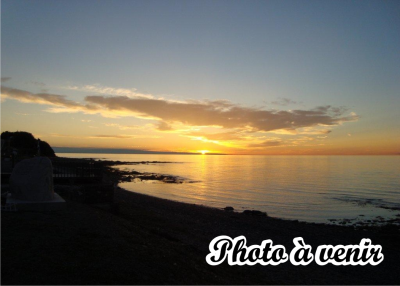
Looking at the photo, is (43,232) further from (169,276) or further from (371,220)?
(371,220)

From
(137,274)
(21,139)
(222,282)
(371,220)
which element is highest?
(21,139)

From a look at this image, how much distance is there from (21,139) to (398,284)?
184 ft

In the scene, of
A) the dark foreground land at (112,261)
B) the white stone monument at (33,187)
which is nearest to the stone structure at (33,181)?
the white stone monument at (33,187)

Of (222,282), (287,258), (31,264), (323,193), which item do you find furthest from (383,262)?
(323,193)

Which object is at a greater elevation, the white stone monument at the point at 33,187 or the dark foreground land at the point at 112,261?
the white stone monument at the point at 33,187

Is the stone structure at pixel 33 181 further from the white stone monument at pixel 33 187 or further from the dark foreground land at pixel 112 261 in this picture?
the dark foreground land at pixel 112 261

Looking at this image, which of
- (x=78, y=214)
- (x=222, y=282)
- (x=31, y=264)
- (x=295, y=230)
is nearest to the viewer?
(x=31, y=264)

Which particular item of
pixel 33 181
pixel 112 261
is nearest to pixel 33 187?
pixel 33 181

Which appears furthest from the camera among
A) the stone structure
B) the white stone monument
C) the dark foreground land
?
the stone structure

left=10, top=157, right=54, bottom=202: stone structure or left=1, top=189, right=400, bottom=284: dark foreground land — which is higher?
left=10, top=157, right=54, bottom=202: stone structure

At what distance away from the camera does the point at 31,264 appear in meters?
6.98

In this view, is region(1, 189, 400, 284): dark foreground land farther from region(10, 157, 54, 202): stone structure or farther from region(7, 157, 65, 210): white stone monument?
region(10, 157, 54, 202): stone structure

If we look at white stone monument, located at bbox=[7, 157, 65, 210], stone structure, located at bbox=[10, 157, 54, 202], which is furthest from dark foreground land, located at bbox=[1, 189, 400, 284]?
stone structure, located at bbox=[10, 157, 54, 202]

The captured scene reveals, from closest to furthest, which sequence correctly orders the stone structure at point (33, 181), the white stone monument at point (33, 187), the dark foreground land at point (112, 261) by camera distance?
the dark foreground land at point (112, 261), the white stone monument at point (33, 187), the stone structure at point (33, 181)
